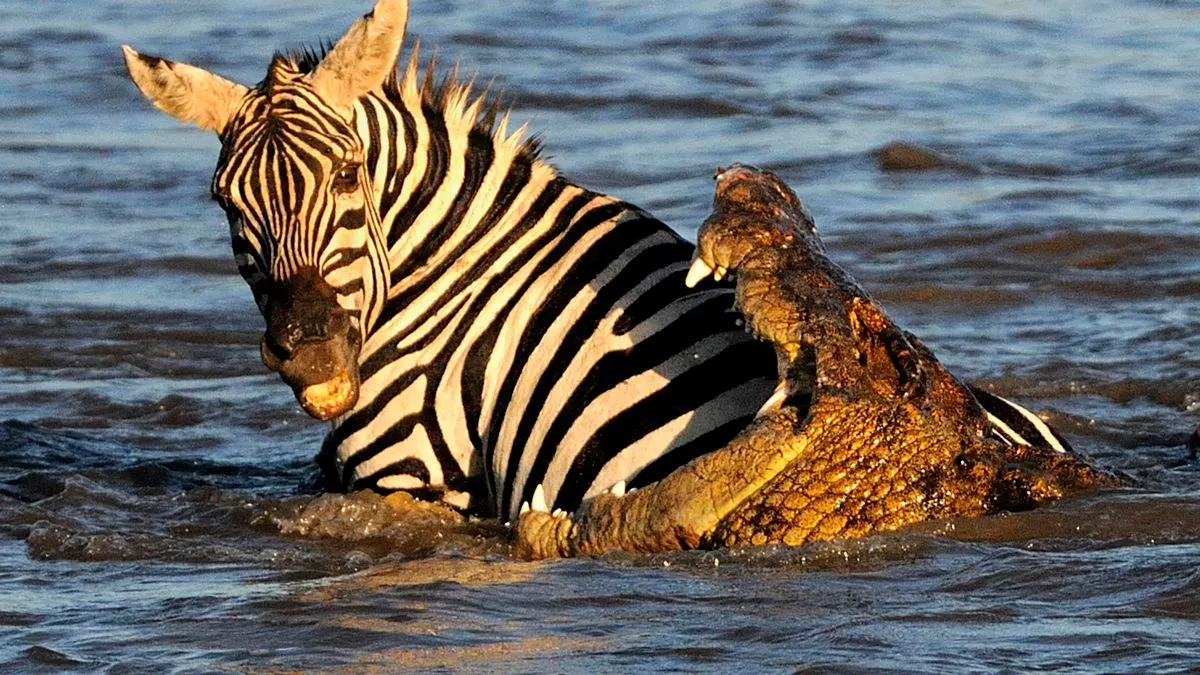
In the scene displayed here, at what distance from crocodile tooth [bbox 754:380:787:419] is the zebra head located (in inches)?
45.5

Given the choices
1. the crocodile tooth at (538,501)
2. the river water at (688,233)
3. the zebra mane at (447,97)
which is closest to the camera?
the river water at (688,233)

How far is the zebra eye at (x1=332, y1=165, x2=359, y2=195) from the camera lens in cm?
577

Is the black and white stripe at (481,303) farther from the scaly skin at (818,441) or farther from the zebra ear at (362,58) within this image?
the scaly skin at (818,441)

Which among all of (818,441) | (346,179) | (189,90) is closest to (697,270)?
(818,441)

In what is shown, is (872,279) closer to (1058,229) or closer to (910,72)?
(1058,229)

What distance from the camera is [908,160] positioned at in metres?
13.2

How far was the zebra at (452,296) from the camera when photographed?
18.7ft

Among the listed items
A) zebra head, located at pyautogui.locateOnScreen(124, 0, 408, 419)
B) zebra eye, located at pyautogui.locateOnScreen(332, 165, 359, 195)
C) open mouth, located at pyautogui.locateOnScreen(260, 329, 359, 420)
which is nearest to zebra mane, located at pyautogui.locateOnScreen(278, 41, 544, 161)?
zebra head, located at pyautogui.locateOnScreen(124, 0, 408, 419)

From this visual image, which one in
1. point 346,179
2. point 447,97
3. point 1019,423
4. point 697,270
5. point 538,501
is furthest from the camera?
point 447,97

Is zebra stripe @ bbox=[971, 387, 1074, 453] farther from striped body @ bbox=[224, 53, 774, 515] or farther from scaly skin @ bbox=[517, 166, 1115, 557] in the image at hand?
striped body @ bbox=[224, 53, 774, 515]

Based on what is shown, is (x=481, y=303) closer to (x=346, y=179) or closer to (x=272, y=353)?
(x=346, y=179)

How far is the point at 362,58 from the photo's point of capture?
19.3 ft

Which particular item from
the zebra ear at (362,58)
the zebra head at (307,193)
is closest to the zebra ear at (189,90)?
the zebra head at (307,193)

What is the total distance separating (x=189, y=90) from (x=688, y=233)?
539 cm
